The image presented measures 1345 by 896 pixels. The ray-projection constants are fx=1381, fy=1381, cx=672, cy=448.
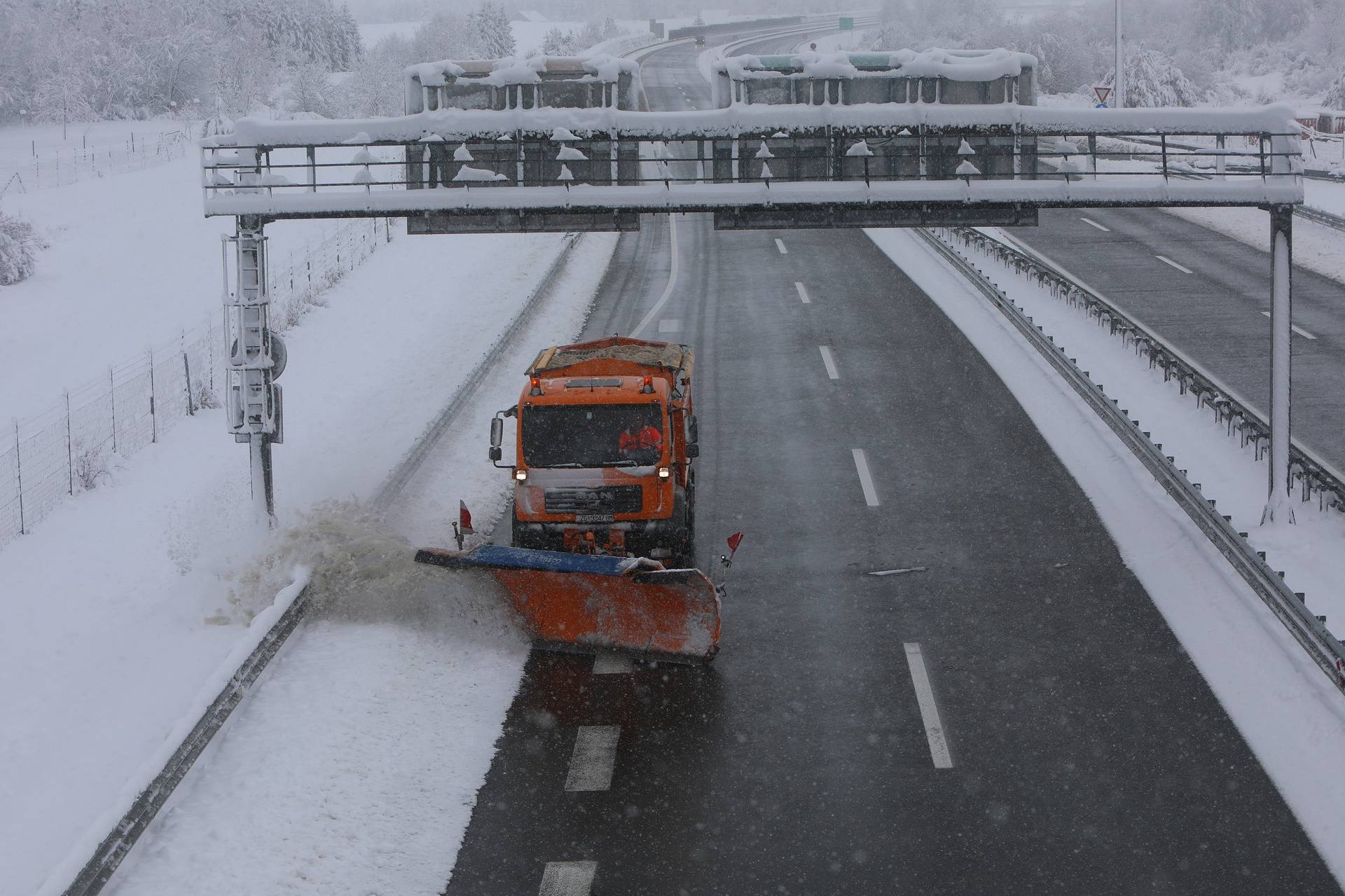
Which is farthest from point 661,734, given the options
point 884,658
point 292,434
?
point 292,434

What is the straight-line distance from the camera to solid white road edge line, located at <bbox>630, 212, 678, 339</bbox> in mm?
27994

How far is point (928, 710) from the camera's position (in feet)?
39.5

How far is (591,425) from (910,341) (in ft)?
44.5

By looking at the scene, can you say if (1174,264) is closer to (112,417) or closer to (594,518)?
(594,518)

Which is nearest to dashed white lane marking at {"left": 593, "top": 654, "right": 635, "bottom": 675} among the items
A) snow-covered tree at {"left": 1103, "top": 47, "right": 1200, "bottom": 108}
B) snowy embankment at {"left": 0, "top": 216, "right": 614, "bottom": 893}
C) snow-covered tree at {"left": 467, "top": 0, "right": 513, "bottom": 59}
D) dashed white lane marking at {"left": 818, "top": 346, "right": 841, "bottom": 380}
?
snowy embankment at {"left": 0, "top": 216, "right": 614, "bottom": 893}

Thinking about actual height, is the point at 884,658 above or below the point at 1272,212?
below

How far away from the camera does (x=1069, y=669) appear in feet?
42.2

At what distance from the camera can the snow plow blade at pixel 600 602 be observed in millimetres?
12484

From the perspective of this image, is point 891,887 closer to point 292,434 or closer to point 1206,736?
point 1206,736

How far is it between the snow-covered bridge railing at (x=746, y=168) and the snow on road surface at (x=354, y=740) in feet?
12.7

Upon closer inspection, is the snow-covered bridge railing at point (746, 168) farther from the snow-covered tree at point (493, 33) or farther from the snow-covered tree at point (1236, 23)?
the snow-covered tree at point (493, 33)

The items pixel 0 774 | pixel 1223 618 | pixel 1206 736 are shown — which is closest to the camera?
pixel 0 774

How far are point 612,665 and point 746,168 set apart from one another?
684 centimetres

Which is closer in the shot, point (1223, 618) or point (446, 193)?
point (1223, 618)
